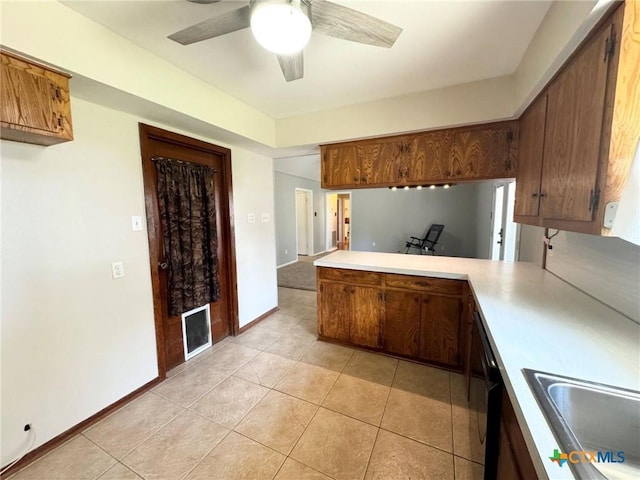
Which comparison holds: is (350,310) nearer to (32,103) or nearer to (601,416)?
(601,416)

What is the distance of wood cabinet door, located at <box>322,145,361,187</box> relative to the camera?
264 centimetres

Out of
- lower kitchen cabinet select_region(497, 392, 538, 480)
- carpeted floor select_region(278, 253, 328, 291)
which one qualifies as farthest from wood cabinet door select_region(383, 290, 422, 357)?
carpeted floor select_region(278, 253, 328, 291)

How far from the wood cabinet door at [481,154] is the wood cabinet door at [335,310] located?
1511 mm

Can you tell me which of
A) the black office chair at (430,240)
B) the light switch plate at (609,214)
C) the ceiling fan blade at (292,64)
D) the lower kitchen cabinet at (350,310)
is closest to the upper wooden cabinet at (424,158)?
the lower kitchen cabinet at (350,310)

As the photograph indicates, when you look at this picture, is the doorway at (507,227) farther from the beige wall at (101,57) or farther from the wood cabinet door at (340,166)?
the beige wall at (101,57)

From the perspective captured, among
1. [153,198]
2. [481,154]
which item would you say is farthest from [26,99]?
[481,154]

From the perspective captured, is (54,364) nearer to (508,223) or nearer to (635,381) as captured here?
(635,381)

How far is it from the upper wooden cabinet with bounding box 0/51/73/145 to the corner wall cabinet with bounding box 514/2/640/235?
7.94ft

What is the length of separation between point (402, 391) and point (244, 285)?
1981 mm

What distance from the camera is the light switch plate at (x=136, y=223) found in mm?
1916

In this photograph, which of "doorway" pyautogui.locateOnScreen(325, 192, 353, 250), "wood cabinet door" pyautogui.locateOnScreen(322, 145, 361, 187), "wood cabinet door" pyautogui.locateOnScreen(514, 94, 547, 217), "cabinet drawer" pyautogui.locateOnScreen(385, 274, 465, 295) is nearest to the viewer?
"wood cabinet door" pyautogui.locateOnScreen(514, 94, 547, 217)

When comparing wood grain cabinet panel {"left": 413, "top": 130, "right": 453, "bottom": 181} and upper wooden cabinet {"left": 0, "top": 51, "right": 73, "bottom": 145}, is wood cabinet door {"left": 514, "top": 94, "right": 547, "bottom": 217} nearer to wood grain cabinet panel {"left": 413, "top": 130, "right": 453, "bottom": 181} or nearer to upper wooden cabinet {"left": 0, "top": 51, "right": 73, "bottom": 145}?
wood grain cabinet panel {"left": 413, "top": 130, "right": 453, "bottom": 181}

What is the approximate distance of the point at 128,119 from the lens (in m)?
1.86

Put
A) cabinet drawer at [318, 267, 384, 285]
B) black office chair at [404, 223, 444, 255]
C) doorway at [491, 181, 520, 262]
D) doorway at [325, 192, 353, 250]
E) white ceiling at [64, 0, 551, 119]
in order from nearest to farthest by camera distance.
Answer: white ceiling at [64, 0, 551, 119] < cabinet drawer at [318, 267, 384, 285] < doorway at [491, 181, 520, 262] < black office chair at [404, 223, 444, 255] < doorway at [325, 192, 353, 250]
